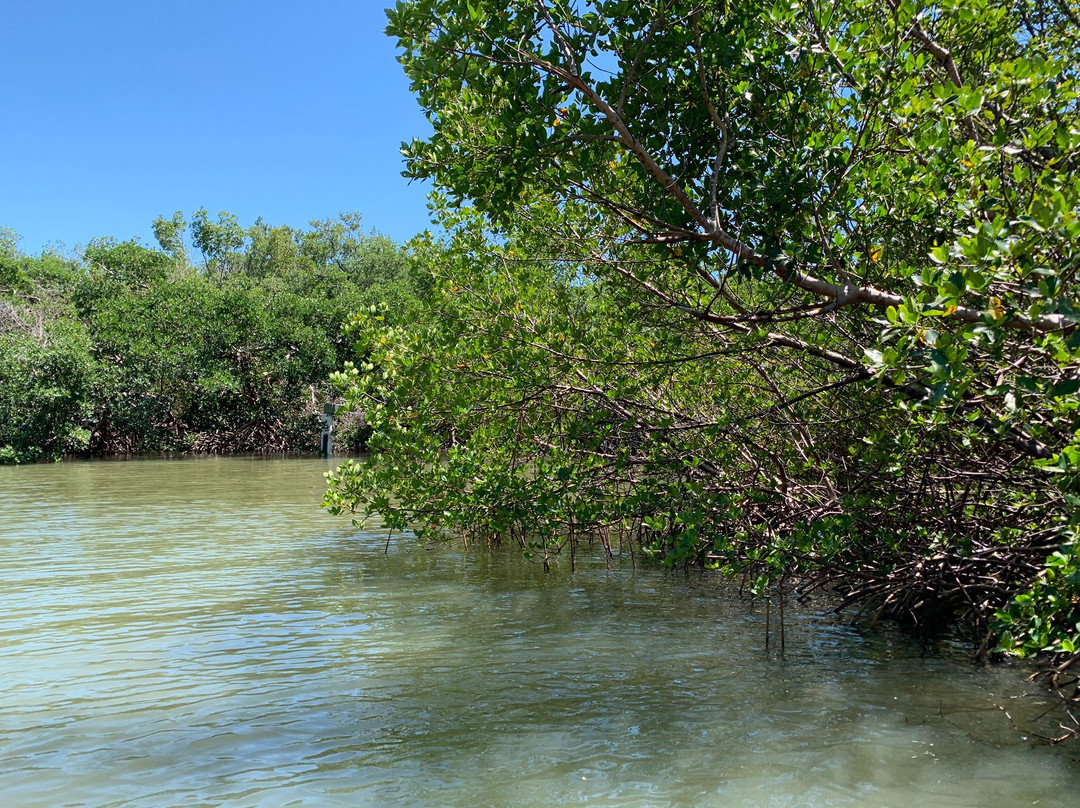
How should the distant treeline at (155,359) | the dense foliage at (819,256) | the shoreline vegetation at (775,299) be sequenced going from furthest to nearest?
1. the distant treeline at (155,359)
2. the shoreline vegetation at (775,299)
3. the dense foliage at (819,256)

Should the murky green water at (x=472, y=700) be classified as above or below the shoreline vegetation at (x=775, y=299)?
below

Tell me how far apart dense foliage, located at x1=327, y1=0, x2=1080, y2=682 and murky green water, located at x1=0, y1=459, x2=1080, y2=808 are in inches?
26.6

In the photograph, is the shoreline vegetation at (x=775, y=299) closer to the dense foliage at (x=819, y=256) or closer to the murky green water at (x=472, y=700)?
the dense foliage at (x=819, y=256)

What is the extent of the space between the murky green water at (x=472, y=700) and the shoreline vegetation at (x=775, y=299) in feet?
1.98

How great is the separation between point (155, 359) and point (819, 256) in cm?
2555

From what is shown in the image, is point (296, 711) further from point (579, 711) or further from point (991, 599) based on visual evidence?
point (991, 599)

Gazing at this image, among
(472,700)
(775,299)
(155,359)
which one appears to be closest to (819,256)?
(775,299)

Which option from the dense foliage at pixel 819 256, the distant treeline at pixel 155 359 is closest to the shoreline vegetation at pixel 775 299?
the dense foliage at pixel 819 256

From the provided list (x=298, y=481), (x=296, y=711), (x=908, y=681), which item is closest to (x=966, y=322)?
(x=908, y=681)

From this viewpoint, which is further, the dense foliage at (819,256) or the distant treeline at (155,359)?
the distant treeline at (155,359)

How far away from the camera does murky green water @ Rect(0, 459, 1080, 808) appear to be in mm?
3746

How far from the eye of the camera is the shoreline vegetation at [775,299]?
3.70m

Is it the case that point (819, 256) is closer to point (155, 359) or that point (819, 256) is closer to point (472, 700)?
point (472, 700)

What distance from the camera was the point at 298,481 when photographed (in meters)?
18.8
